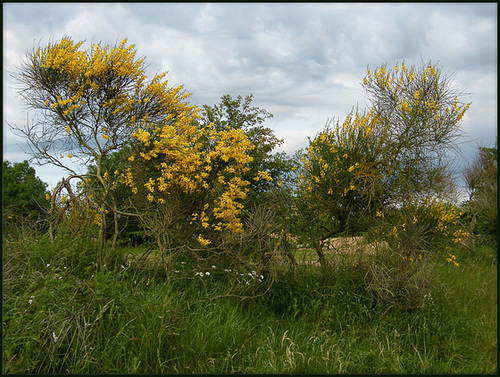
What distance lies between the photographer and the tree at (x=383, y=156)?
229 inches

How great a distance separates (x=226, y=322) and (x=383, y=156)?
344 cm

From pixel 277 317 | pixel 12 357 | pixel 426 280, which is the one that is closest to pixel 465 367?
pixel 426 280

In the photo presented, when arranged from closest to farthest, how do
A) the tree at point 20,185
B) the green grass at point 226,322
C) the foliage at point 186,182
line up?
1. the green grass at point 226,322
2. the foliage at point 186,182
3. the tree at point 20,185

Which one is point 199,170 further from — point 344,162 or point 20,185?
point 20,185

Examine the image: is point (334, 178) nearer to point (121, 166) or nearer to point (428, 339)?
point (428, 339)

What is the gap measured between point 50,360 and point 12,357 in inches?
11.5

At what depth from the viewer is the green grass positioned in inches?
133

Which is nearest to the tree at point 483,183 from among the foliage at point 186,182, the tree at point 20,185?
the foliage at point 186,182

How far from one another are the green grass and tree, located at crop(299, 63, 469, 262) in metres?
1.12

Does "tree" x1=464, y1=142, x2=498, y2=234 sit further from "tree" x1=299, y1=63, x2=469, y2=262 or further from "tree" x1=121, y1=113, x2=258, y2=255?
"tree" x1=121, y1=113, x2=258, y2=255

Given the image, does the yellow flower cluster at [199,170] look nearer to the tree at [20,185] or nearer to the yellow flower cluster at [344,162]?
the yellow flower cluster at [344,162]

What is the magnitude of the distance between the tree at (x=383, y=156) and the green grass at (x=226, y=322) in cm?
112

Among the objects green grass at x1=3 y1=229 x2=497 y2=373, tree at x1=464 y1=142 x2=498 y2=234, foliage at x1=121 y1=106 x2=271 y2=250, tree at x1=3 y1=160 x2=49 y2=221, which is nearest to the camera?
green grass at x1=3 y1=229 x2=497 y2=373

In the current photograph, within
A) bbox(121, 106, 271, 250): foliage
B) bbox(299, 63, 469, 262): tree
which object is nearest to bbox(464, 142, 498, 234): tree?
bbox(299, 63, 469, 262): tree
